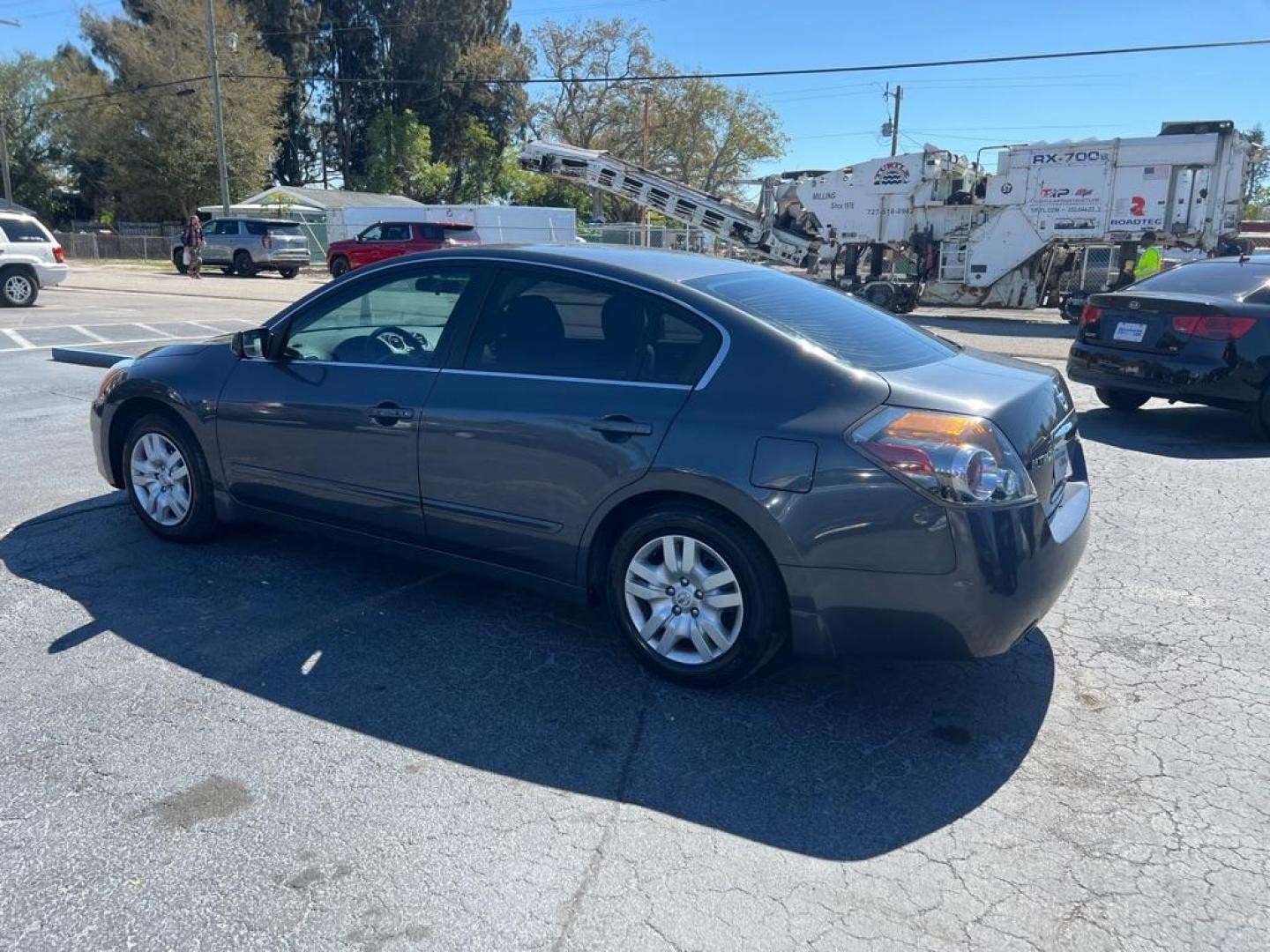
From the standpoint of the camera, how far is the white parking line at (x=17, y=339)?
12.5 meters

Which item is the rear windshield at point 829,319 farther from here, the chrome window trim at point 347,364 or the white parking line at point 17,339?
the white parking line at point 17,339

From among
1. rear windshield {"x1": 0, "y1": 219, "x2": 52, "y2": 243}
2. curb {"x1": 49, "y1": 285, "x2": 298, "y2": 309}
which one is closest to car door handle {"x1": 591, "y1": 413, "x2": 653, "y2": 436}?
curb {"x1": 49, "y1": 285, "x2": 298, "y2": 309}

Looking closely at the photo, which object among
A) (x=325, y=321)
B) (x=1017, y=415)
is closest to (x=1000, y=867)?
(x=1017, y=415)

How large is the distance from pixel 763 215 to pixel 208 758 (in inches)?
840

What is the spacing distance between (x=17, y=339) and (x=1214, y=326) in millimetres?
14143

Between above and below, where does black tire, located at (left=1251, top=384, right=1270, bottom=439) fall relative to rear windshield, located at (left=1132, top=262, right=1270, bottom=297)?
below

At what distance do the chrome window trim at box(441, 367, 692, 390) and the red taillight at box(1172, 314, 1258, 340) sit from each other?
6.11 meters

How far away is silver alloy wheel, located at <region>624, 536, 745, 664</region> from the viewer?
345 cm

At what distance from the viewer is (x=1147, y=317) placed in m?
8.02

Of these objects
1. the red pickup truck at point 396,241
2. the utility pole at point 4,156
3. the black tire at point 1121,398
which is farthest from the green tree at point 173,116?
the black tire at point 1121,398

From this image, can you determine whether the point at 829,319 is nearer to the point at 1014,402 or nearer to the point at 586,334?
the point at 1014,402

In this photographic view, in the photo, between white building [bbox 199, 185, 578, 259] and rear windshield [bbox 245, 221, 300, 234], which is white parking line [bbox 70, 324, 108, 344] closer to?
rear windshield [bbox 245, 221, 300, 234]

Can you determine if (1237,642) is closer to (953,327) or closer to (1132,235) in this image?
(953,327)

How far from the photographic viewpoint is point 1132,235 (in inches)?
715
